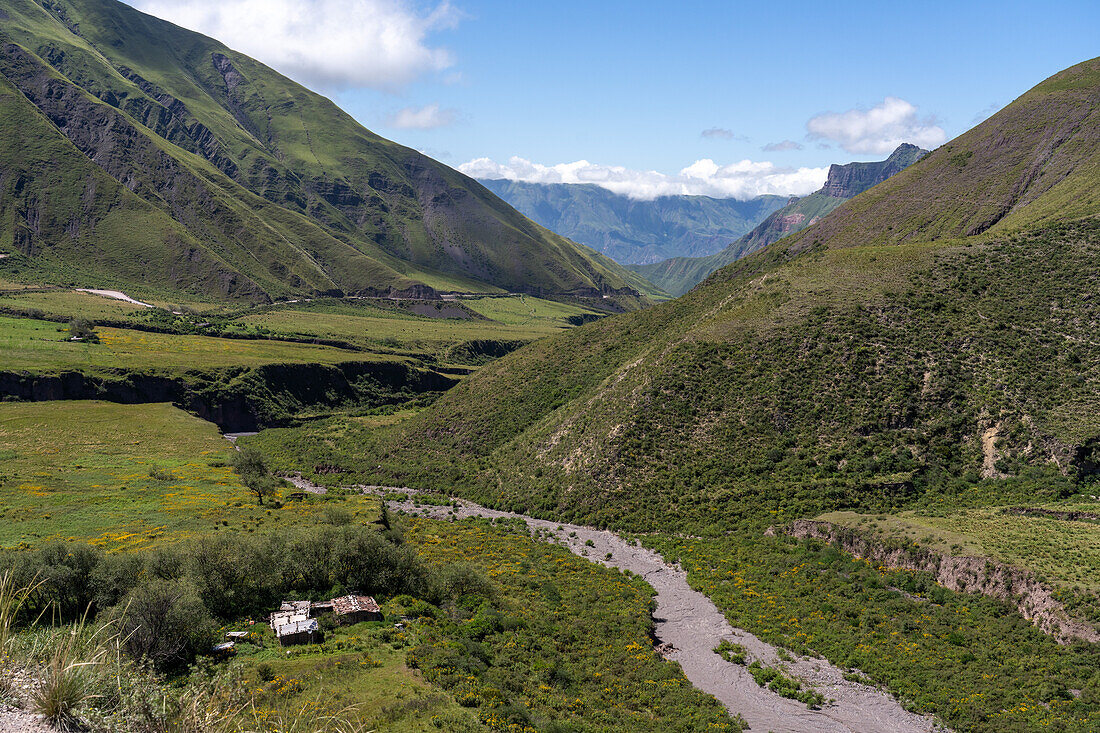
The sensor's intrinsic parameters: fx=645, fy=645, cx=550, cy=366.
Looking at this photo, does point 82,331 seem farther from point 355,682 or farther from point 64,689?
point 64,689

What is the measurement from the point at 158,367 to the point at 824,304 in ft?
439

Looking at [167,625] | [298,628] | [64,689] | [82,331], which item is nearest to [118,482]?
[298,628]

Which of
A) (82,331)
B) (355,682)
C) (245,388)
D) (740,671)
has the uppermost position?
(82,331)

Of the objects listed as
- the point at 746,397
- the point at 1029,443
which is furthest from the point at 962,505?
the point at 746,397

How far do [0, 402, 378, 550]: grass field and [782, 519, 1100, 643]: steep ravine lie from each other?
50959mm

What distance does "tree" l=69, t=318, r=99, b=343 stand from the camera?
516 ft

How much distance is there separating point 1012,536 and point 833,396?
3126 cm

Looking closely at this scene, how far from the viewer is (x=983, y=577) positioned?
49281 millimetres

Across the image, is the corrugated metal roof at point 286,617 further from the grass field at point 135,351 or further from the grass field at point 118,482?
the grass field at point 135,351

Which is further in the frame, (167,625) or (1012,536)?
(1012,536)

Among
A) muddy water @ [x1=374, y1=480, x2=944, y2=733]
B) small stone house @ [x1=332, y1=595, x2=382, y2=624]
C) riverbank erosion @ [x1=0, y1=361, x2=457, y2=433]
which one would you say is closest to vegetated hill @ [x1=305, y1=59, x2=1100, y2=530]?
muddy water @ [x1=374, y1=480, x2=944, y2=733]

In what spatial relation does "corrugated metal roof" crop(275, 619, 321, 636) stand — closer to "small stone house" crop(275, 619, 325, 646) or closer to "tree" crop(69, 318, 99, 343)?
"small stone house" crop(275, 619, 325, 646)

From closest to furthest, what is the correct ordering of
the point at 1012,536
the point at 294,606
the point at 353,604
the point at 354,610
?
the point at 354,610 → the point at 294,606 → the point at 353,604 → the point at 1012,536

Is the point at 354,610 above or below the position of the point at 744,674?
above
